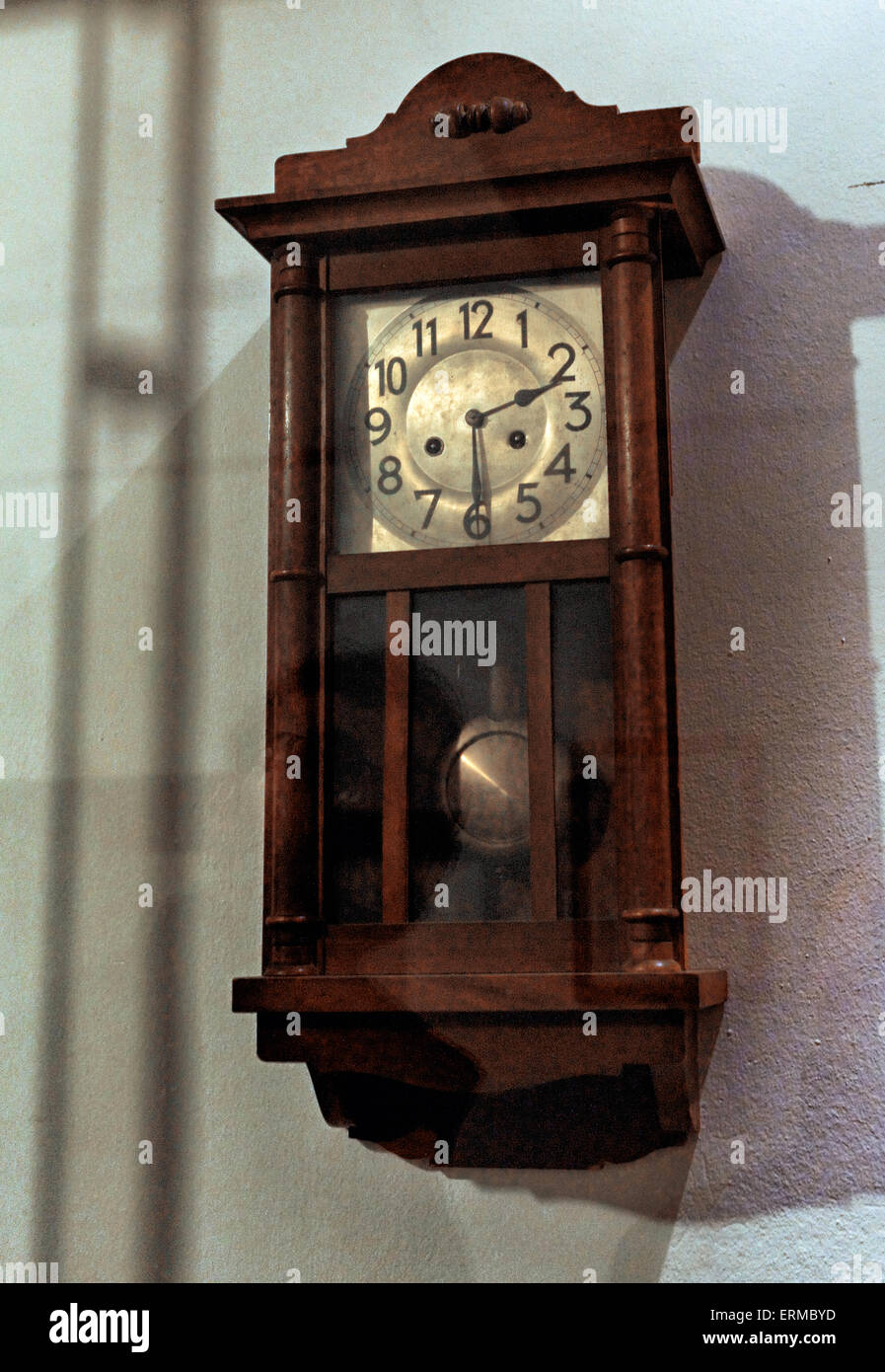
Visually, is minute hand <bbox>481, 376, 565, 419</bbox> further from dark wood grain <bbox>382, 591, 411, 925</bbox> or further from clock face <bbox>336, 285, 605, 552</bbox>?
dark wood grain <bbox>382, 591, 411, 925</bbox>

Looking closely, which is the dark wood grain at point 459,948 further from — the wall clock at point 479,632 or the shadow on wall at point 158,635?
the shadow on wall at point 158,635

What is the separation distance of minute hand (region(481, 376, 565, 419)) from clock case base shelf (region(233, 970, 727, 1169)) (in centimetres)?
46

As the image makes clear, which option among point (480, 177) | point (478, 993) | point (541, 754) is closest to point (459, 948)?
point (478, 993)

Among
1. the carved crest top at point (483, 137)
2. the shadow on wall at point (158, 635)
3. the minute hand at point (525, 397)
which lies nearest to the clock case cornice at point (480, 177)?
the carved crest top at point (483, 137)

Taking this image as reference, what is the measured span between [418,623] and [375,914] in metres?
0.24

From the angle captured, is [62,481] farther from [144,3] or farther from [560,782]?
[560,782]

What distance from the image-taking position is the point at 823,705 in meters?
1.28

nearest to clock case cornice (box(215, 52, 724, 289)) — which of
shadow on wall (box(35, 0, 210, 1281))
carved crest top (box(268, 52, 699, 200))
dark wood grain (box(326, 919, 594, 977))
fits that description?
carved crest top (box(268, 52, 699, 200))

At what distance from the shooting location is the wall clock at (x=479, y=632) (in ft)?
3.66

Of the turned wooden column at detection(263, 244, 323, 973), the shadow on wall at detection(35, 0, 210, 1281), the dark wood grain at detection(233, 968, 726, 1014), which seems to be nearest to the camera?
the dark wood grain at detection(233, 968, 726, 1014)

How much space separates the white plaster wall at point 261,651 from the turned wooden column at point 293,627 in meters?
0.22

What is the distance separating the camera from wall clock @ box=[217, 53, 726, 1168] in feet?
3.66
